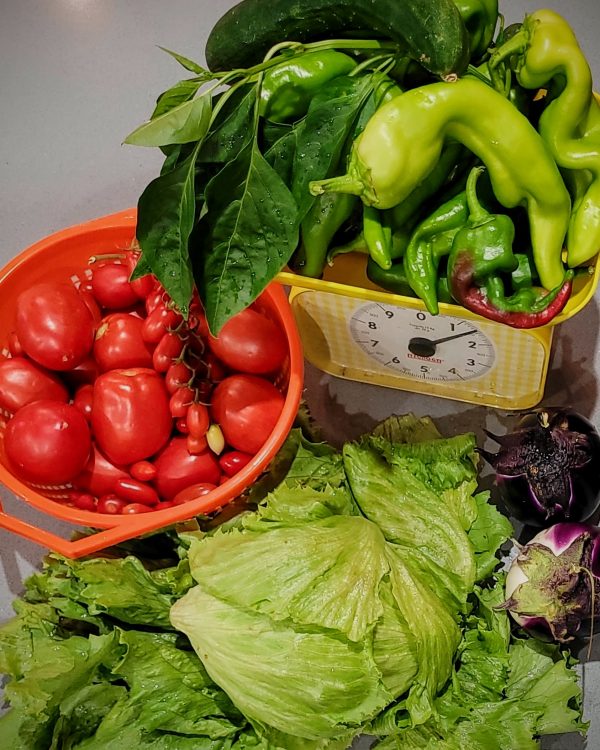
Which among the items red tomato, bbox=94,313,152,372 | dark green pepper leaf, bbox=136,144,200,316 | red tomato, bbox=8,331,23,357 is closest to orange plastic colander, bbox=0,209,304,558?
red tomato, bbox=8,331,23,357

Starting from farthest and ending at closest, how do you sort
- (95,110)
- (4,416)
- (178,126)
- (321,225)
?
(95,110), (4,416), (321,225), (178,126)

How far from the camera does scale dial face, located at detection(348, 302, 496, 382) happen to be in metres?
1.07

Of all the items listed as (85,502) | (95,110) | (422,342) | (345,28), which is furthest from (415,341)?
(95,110)

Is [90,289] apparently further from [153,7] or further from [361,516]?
[153,7]

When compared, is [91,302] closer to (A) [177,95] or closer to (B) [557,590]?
(A) [177,95]

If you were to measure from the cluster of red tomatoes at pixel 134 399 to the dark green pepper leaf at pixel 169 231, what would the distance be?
0.74 feet

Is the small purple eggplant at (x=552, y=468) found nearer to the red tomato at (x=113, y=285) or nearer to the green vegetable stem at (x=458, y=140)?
the green vegetable stem at (x=458, y=140)

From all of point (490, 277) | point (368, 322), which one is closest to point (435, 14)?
point (490, 277)

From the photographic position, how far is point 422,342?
3.73ft

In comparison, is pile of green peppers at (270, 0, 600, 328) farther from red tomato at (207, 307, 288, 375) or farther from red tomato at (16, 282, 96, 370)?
red tomato at (16, 282, 96, 370)

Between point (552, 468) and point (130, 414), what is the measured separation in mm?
558

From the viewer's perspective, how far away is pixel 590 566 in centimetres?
109

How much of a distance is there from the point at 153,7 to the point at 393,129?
937 millimetres

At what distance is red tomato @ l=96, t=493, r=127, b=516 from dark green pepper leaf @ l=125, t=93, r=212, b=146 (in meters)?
0.51
